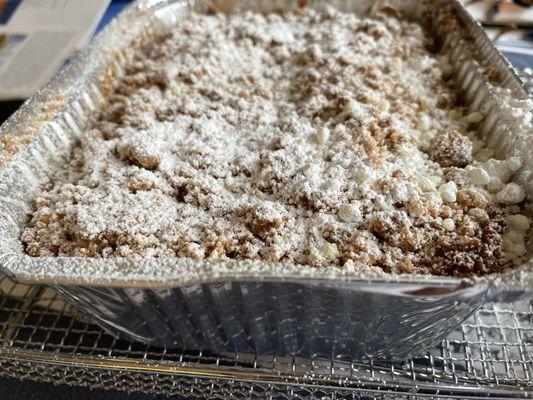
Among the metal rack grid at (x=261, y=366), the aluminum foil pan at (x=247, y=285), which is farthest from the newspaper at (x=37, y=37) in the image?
the metal rack grid at (x=261, y=366)

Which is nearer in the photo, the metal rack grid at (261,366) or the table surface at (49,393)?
the metal rack grid at (261,366)

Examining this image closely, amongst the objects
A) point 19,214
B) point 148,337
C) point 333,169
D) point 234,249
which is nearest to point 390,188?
point 333,169

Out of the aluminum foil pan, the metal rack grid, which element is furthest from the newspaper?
the metal rack grid

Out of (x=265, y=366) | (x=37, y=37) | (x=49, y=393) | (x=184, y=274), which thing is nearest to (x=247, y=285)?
(x=184, y=274)

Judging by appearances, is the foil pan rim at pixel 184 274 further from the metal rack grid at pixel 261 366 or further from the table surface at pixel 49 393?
the table surface at pixel 49 393

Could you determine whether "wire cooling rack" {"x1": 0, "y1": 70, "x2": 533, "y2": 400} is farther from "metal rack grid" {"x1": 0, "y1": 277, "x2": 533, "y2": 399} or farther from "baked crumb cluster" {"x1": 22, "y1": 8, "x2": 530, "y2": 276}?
"baked crumb cluster" {"x1": 22, "y1": 8, "x2": 530, "y2": 276}

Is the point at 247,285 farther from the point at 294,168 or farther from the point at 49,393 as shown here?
the point at 49,393

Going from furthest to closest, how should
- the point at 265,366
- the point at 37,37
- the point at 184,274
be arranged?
the point at 37,37
the point at 265,366
the point at 184,274
